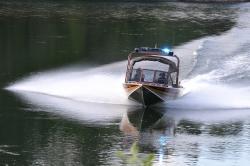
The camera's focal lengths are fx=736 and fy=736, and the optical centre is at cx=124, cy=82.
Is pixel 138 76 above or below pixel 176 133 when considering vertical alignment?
above

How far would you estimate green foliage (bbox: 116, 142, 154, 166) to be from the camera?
25.8 metres

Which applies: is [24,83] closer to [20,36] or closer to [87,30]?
[20,36]

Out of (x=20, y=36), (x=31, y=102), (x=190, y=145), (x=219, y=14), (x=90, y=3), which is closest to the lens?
(x=190, y=145)

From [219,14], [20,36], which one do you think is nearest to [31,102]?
[20,36]

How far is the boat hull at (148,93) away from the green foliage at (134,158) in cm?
835

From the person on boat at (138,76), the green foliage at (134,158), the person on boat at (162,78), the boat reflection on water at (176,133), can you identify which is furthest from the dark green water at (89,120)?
the person on boat at (138,76)

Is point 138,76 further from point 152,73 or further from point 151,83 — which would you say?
point 151,83

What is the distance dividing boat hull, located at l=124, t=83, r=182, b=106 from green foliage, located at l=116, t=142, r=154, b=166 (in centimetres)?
835

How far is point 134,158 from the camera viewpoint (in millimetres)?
26469

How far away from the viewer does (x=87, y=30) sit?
240ft

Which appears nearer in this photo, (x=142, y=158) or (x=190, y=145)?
(x=142, y=158)

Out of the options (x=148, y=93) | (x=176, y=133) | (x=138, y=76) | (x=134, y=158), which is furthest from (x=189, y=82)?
(x=134, y=158)

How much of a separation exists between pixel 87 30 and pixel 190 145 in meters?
45.0

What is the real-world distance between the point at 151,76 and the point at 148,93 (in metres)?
1.44
